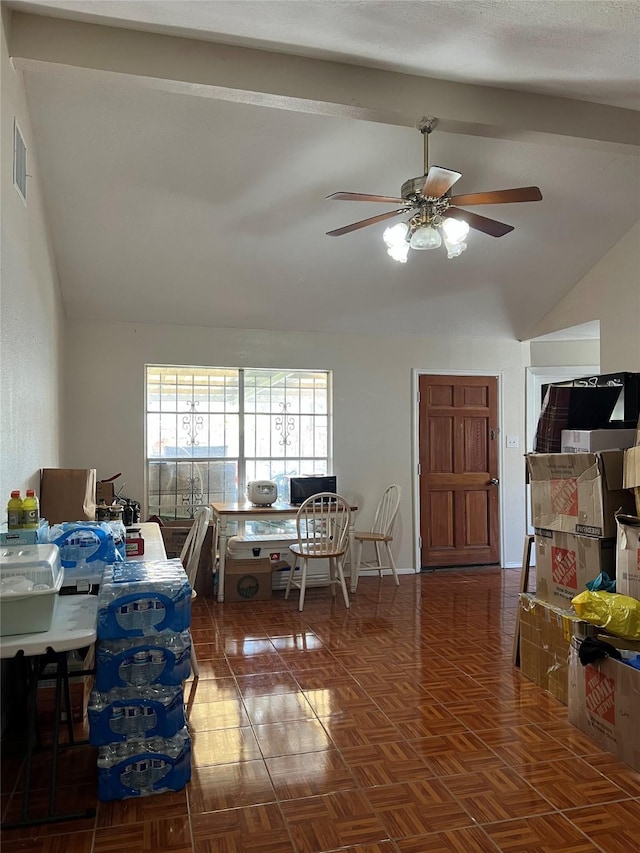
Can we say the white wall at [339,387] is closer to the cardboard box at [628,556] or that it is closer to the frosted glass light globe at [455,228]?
the frosted glass light globe at [455,228]

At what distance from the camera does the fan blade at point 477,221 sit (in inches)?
132

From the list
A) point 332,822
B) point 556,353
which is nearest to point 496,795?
point 332,822

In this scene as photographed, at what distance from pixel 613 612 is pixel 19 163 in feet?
10.6

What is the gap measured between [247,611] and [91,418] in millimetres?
2047

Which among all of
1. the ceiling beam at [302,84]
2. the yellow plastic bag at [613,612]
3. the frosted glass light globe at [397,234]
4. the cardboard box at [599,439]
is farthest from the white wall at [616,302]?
the yellow plastic bag at [613,612]

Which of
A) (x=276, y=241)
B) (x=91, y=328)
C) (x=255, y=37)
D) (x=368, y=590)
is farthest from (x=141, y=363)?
(x=255, y=37)

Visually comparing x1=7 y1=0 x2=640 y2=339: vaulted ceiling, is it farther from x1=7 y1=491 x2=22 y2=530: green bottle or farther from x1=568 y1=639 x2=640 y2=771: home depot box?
x1=568 y1=639 x2=640 y2=771: home depot box

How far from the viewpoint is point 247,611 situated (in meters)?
4.75

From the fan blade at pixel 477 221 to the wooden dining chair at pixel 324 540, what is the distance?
2229 millimetres

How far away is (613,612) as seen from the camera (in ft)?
8.48

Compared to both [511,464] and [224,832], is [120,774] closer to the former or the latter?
[224,832]

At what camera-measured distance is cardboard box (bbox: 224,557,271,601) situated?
5.05 metres

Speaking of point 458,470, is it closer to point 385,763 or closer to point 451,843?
point 385,763

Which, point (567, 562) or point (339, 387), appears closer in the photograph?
point (567, 562)
